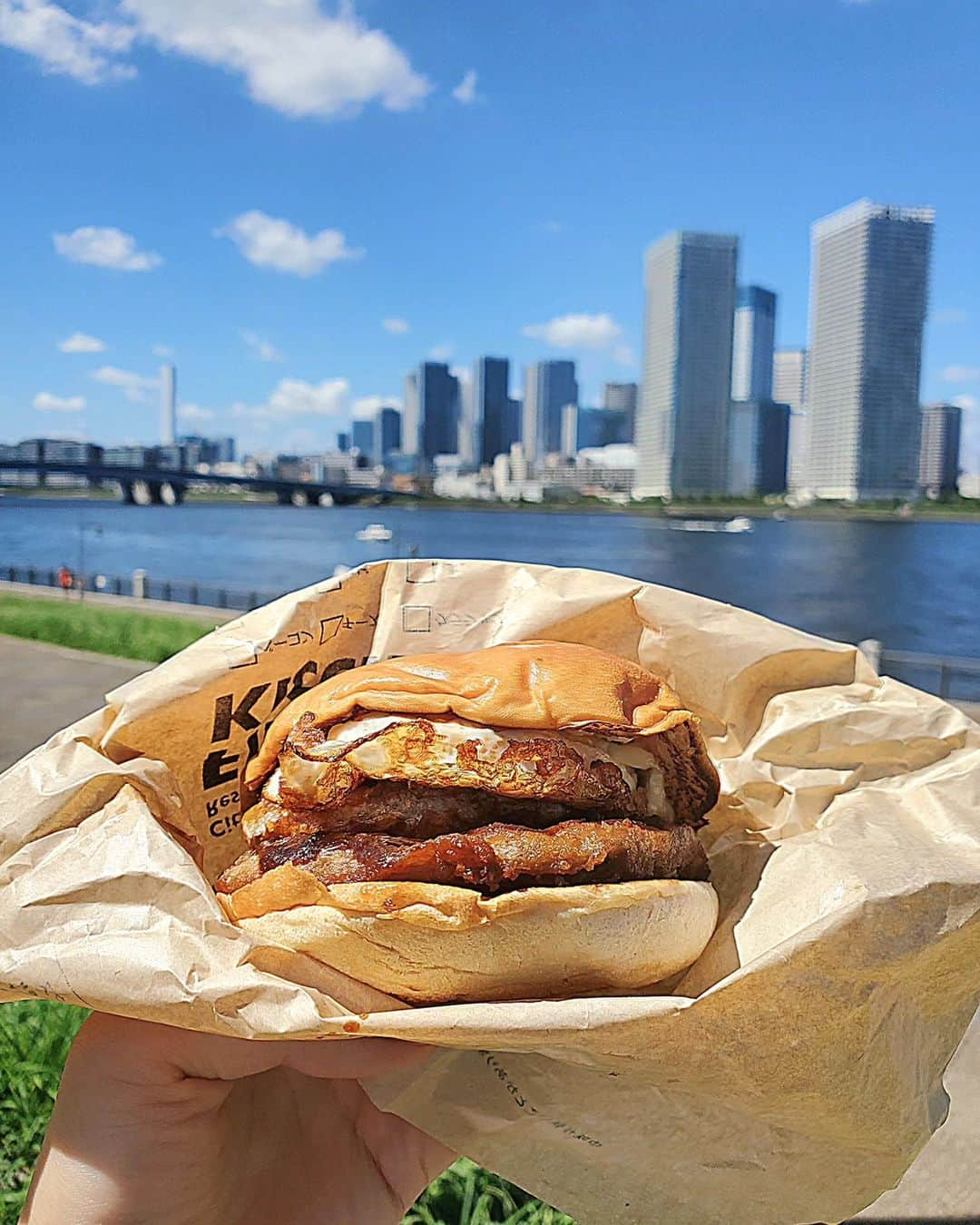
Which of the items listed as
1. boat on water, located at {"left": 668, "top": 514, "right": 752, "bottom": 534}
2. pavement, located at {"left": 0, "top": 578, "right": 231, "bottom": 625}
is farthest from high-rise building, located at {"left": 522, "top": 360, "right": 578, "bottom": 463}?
pavement, located at {"left": 0, "top": 578, "right": 231, "bottom": 625}

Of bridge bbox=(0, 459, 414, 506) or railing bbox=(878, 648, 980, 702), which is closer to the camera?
railing bbox=(878, 648, 980, 702)

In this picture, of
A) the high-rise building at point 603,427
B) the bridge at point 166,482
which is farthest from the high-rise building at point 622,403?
the bridge at point 166,482

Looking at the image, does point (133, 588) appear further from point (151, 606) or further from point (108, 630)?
point (108, 630)

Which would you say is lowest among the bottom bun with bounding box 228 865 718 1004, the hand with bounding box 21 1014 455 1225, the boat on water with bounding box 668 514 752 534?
the boat on water with bounding box 668 514 752 534

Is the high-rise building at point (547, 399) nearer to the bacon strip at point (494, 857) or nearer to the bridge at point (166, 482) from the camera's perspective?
the bridge at point (166, 482)

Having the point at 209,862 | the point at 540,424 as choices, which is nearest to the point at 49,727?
the point at 209,862

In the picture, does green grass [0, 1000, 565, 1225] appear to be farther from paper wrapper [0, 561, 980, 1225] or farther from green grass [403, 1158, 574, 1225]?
paper wrapper [0, 561, 980, 1225]

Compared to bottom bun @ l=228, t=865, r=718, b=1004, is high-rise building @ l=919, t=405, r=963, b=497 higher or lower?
higher

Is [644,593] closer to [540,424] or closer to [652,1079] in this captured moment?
[652,1079]
